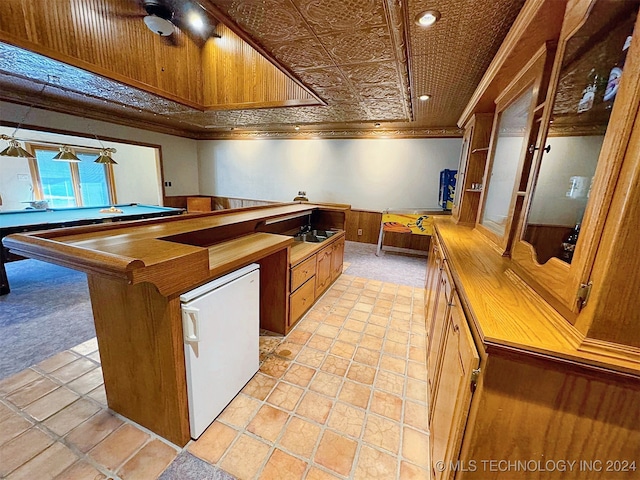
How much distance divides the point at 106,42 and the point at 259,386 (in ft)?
13.1

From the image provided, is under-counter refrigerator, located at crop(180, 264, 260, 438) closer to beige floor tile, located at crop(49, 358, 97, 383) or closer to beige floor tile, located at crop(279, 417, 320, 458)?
beige floor tile, located at crop(279, 417, 320, 458)

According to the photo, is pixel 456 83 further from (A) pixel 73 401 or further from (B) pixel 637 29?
(A) pixel 73 401

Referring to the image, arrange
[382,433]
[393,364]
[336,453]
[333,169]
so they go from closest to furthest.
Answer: [336,453], [382,433], [393,364], [333,169]

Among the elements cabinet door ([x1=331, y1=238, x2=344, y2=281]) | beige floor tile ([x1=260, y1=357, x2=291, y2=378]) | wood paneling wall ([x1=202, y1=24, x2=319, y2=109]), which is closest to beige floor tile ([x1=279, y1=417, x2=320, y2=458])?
beige floor tile ([x1=260, y1=357, x2=291, y2=378])

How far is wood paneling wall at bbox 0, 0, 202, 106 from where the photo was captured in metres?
2.26

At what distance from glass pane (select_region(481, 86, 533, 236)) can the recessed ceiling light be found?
74 cm

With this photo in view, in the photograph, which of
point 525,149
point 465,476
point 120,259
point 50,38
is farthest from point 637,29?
point 50,38

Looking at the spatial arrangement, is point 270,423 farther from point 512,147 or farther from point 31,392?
point 512,147

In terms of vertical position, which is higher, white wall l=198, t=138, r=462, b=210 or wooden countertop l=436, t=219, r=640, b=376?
white wall l=198, t=138, r=462, b=210

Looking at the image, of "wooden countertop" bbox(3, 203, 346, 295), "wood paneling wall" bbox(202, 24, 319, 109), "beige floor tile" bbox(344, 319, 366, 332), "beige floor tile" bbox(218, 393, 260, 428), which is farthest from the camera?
"wood paneling wall" bbox(202, 24, 319, 109)

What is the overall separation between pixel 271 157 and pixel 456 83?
4.64 meters

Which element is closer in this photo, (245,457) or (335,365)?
(245,457)

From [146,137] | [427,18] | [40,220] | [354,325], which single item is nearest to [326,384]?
[354,325]

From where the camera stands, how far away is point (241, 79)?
12.6 feet
